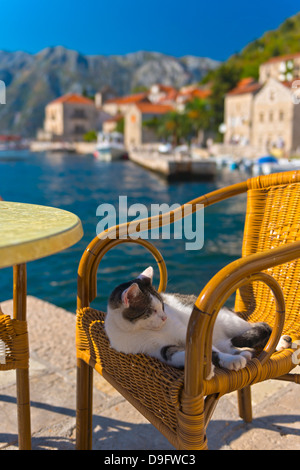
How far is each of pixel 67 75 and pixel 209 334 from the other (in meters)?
148

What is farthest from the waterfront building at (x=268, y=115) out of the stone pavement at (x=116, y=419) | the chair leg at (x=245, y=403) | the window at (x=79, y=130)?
the window at (x=79, y=130)

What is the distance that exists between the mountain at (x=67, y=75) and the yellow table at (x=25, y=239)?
381 ft

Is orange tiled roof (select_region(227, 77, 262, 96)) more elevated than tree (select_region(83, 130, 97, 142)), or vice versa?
orange tiled roof (select_region(227, 77, 262, 96))

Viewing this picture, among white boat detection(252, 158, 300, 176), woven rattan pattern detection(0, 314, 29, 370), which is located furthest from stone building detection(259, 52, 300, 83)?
woven rattan pattern detection(0, 314, 29, 370)

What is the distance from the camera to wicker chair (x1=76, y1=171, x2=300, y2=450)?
888 millimetres

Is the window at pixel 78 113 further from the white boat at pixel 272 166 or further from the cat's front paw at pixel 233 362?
the cat's front paw at pixel 233 362

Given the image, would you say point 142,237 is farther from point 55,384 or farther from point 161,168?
point 161,168

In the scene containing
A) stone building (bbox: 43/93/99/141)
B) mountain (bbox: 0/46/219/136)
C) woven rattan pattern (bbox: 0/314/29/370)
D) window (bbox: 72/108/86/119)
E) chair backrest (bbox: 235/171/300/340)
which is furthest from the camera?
mountain (bbox: 0/46/219/136)

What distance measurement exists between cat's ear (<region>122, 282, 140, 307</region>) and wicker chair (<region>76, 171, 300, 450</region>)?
0.46 feet

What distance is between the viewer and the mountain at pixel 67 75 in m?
118

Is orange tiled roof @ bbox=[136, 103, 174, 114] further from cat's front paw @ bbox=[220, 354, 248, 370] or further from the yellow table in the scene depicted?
cat's front paw @ bbox=[220, 354, 248, 370]

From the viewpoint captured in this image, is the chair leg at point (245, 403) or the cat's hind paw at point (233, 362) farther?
the chair leg at point (245, 403)

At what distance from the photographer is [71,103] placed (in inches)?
3029
